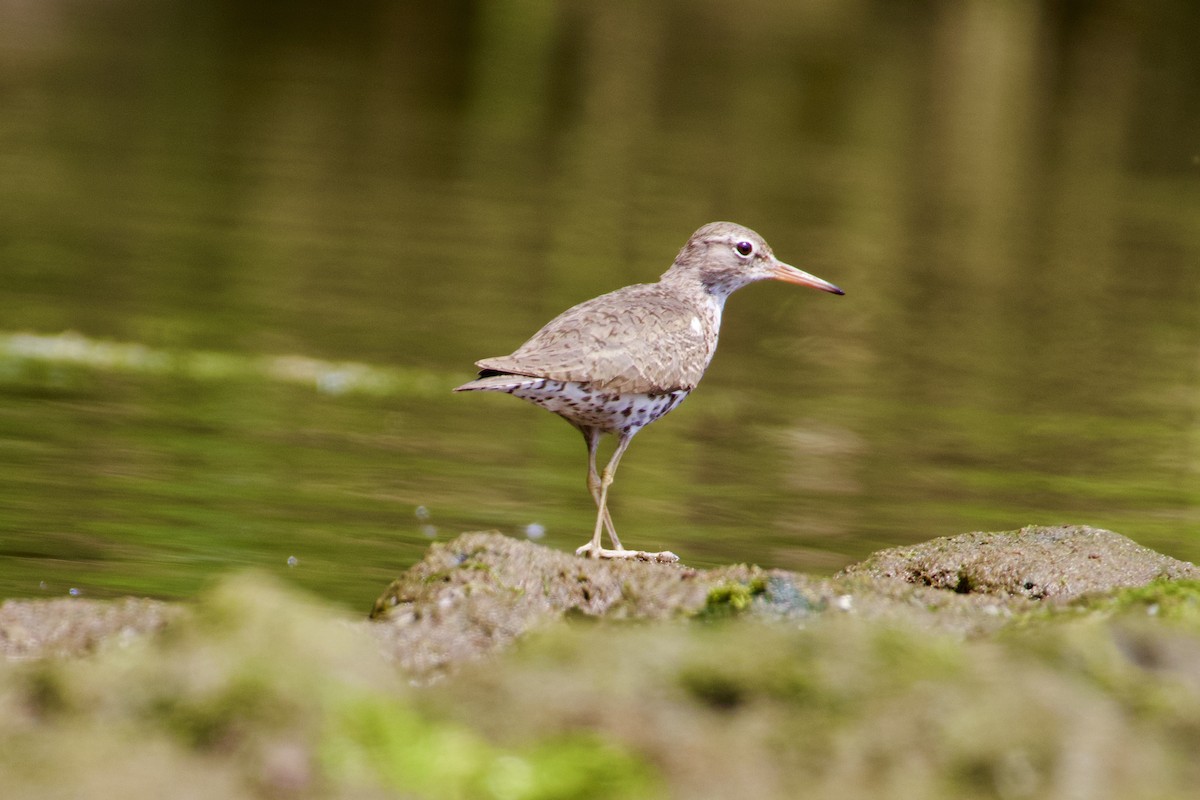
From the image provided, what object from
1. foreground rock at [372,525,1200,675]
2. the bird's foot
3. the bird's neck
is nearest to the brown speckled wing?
the bird's neck

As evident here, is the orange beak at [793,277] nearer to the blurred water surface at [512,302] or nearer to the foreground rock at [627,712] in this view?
the blurred water surface at [512,302]

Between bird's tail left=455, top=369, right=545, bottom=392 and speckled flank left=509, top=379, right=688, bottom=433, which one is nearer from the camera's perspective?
bird's tail left=455, top=369, right=545, bottom=392

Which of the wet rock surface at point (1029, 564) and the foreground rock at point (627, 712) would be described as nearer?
the foreground rock at point (627, 712)

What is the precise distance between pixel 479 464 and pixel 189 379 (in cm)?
238

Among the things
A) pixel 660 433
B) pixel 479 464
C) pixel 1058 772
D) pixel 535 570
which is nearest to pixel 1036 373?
pixel 660 433

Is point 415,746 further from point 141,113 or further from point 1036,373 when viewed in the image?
point 141,113

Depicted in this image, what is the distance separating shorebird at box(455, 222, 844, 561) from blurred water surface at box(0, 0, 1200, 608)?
1.10 meters

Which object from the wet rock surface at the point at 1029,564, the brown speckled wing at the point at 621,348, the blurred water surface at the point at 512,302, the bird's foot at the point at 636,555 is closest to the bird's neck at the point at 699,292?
the brown speckled wing at the point at 621,348

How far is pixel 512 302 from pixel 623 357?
893 centimetres

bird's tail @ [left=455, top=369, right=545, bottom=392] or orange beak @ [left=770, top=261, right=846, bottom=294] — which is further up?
orange beak @ [left=770, top=261, right=846, bottom=294]

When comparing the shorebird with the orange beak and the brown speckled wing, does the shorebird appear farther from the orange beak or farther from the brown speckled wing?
the orange beak

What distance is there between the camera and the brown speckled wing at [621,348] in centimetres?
750

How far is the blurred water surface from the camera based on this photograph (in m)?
10.1

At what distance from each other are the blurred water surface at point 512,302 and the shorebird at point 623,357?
3.61ft
